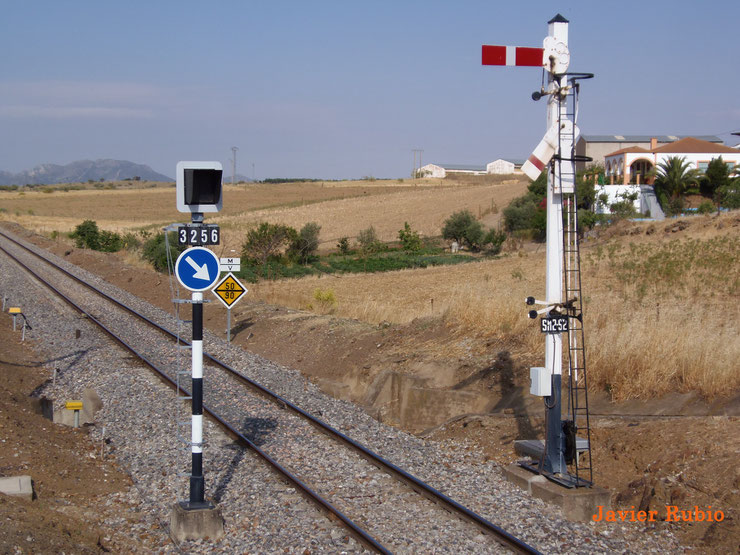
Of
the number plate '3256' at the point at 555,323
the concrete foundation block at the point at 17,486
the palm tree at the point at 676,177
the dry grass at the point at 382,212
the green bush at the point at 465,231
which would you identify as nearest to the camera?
the concrete foundation block at the point at 17,486

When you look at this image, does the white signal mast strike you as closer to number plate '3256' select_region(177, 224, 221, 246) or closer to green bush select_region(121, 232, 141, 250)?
number plate '3256' select_region(177, 224, 221, 246)

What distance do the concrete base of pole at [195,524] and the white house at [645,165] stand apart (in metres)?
53.3

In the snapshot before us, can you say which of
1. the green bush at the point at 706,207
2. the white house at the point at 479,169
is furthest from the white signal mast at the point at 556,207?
the white house at the point at 479,169

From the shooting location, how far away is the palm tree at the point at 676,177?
56.9 m

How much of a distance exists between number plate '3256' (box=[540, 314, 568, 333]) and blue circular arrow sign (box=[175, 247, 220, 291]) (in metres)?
3.51

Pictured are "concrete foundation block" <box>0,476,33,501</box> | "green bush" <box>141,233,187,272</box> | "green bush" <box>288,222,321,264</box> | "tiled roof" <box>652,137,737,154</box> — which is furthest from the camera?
"tiled roof" <box>652,137,737,154</box>

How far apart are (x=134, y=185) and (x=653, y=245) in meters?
158

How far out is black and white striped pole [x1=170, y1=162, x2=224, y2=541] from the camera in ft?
23.1

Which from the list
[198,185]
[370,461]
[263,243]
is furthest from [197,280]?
[263,243]

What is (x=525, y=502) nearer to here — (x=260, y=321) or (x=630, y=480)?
(x=630, y=480)

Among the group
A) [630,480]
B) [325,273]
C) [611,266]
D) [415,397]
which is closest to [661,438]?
[630,480]

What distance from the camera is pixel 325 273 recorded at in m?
42.9

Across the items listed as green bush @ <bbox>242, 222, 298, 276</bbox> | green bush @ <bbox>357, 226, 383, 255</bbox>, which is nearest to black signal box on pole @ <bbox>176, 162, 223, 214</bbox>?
green bush @ <bbox>242, 222, 298, 276</bbox>

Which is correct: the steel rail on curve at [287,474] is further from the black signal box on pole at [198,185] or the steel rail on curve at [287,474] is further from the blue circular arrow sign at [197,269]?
the black signal box on pole at [198,185]
